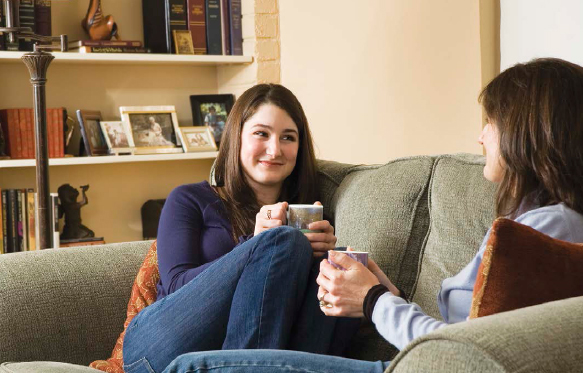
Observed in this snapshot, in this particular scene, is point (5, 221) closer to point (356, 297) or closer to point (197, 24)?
point (197, 24)

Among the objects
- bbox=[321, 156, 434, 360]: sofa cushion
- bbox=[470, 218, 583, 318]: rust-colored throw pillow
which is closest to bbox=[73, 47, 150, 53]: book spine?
bbox=[321, 156, 434, 360]: sofa cushion

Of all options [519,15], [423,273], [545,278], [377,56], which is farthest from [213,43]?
[545,278]

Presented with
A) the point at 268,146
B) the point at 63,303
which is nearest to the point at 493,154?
the point at 268,146

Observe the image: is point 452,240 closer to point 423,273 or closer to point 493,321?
point 423,273

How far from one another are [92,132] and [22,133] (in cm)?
29

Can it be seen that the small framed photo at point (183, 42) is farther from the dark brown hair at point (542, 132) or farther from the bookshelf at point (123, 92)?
the dark brown hair at point (542, 132)

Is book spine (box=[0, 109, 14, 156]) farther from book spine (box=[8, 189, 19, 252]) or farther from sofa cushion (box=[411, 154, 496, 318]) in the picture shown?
sofa cushion (box=[411, 154, 496, 318])

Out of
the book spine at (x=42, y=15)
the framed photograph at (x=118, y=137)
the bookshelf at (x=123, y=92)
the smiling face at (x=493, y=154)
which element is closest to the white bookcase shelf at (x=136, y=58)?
the bookshelf at (x=123, y=92)

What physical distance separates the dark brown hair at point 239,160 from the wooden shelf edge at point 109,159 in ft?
3.95

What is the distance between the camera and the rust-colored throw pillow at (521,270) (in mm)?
1177

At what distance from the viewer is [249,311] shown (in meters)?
1.74

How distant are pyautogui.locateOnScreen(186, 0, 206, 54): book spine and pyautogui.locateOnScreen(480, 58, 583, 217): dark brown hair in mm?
2297

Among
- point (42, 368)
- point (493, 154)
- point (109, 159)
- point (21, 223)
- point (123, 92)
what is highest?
point (123, 92)

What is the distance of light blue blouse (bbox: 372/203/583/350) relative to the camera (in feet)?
4.54
